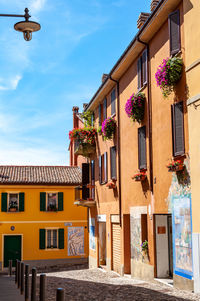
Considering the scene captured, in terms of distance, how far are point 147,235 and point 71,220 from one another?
1561 cm

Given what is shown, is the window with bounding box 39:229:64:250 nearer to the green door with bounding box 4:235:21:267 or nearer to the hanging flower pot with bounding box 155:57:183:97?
the green door with bounding box 4:235:21:267

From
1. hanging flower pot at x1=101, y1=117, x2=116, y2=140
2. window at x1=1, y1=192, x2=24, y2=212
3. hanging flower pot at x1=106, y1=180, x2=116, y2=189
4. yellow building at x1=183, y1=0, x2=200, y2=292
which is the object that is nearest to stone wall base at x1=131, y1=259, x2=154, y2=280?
yellow building at x1=183, y1=0, x2=200, y2=292

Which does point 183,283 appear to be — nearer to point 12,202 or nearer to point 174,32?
point 174,32

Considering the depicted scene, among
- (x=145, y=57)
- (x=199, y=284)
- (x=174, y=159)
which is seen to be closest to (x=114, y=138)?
(x=145, y=57)

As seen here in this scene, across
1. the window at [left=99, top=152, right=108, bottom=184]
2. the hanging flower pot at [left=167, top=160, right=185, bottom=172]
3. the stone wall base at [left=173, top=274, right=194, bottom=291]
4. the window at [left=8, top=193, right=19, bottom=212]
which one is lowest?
Result: the stone wall base at [left=173, top=274, right=194, bottom=291]

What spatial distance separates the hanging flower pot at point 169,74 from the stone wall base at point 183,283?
5242 millimetres

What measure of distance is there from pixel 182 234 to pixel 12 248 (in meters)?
19.6

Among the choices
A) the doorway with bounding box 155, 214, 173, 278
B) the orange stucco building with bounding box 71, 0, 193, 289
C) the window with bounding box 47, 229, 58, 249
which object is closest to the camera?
the orange stucco building with bounding box 71, 0, 193, 289

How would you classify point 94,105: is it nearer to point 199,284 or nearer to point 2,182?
point 2,182

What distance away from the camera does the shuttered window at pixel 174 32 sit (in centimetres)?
1191

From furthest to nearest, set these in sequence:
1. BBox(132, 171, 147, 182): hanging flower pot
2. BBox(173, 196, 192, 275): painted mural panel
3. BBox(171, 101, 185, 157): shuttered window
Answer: BBox(132, 171, 147, 182): hanging flower pot → BBox(171, 101, 185, 157): shuttered window → BBox(173, 196, 192, 275): painted mural panel

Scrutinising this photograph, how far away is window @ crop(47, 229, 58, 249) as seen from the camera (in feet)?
95.8

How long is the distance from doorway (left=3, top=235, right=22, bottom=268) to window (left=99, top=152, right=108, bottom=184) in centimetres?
1023

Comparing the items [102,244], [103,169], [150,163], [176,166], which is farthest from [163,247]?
[102,244]
